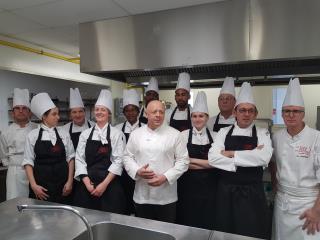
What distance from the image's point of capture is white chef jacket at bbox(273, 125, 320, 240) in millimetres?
1371

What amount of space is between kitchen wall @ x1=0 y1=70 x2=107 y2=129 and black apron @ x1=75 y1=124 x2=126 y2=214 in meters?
3.40

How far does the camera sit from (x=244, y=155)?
4.61ft

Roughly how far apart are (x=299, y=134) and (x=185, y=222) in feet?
2.96

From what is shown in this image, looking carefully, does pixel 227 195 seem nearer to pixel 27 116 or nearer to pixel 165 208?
pixel 165 208

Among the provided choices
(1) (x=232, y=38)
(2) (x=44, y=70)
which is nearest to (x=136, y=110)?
(1) (x=232, y=38)

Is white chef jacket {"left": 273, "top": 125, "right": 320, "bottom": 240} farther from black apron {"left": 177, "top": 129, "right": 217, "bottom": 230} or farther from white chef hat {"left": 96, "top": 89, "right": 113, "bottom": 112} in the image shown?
white chef hat {"left": 96, "top": 89, "right": 113, "bottom": 112}

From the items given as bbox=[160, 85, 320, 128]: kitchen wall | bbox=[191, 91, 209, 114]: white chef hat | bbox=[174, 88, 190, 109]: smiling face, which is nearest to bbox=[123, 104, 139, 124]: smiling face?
bbox=[174, 88, 190, 109]: smiling face

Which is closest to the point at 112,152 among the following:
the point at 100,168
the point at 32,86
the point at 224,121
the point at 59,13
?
the point at 100,168

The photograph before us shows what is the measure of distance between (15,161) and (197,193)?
155cm

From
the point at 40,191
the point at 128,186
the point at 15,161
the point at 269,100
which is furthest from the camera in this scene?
the point at 269,100

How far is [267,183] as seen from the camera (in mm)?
2047

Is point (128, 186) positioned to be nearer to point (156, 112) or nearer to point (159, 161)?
point (159, 161)

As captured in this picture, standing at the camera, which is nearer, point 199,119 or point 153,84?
point 199,119

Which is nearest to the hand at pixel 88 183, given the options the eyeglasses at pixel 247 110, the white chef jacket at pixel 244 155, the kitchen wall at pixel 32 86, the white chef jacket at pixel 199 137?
the white chef jacket at pixel 199 137
